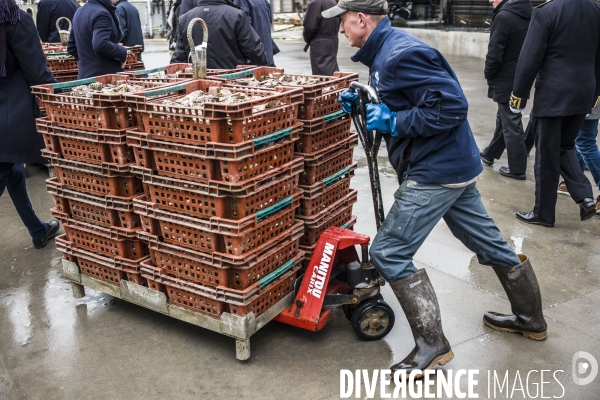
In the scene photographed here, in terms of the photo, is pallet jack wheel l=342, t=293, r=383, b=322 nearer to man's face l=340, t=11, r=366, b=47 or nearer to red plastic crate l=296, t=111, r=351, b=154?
red plastic crate l=296, t=111, r=351, b=154

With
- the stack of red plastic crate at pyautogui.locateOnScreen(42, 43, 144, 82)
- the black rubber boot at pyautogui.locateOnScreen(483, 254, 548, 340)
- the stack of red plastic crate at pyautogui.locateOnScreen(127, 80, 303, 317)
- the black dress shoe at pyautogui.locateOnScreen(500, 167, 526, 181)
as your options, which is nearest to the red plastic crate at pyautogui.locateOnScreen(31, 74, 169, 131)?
the stack of red plastic crate at pyautogui.locateOnScreen(127, 80, 303, 317)

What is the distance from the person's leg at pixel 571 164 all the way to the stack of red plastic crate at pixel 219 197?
10.6ft

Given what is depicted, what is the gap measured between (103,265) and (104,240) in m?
A: 0.19

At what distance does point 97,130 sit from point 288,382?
2066mm

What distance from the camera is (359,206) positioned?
6.30 metres

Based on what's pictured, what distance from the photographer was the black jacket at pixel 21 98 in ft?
15.9

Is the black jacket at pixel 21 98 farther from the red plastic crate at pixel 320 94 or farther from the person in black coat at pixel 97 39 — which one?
the red plastic crate at pixel 320 94

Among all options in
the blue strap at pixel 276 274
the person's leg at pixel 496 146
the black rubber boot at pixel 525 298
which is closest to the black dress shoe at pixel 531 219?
the person's leg at pixel 496 146

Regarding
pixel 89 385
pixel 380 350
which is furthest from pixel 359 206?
pixel 89 385

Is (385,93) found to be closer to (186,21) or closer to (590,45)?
(590,45)

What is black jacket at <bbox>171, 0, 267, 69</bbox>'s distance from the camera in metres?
6.18

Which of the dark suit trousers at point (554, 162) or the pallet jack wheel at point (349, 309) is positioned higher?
the dark suit trousers at point (554, 162)

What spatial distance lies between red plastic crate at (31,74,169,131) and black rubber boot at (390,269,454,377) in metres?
2.09

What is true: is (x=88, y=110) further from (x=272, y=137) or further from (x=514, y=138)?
(x=514, y=138)
